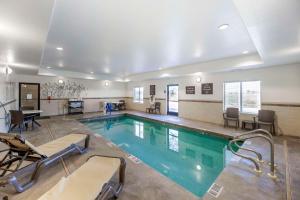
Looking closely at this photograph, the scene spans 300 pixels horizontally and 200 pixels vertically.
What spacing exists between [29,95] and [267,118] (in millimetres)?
10880

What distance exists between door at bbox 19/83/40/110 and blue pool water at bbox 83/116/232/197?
5.13 metres

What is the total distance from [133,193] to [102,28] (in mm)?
3158

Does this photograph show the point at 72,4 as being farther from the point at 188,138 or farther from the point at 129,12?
the point at 188,138

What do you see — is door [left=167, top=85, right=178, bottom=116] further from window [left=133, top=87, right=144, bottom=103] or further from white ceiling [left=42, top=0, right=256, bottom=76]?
white ceiling [left=42, top=0, right=256, bottom=76]

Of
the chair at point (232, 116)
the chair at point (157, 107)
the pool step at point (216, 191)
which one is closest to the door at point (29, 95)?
the chair at point (157, 107)

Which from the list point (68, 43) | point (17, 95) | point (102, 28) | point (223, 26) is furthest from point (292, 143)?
point (17, 95)

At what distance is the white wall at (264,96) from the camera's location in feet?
16.8

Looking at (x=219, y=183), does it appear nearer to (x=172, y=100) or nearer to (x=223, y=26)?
(x=223, y=26)

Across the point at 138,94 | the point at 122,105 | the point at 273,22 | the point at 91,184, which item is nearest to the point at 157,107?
the point at 138,94

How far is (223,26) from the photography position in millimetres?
3141

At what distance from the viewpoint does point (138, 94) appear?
11.9m

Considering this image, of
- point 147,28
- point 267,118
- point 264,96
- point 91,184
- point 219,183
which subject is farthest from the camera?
point 264,96

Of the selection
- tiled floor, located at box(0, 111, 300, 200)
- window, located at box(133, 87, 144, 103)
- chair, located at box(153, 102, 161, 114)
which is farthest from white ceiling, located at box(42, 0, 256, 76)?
window, located at box(133, 87, 144, 103)

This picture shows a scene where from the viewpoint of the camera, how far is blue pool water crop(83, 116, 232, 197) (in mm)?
3209
